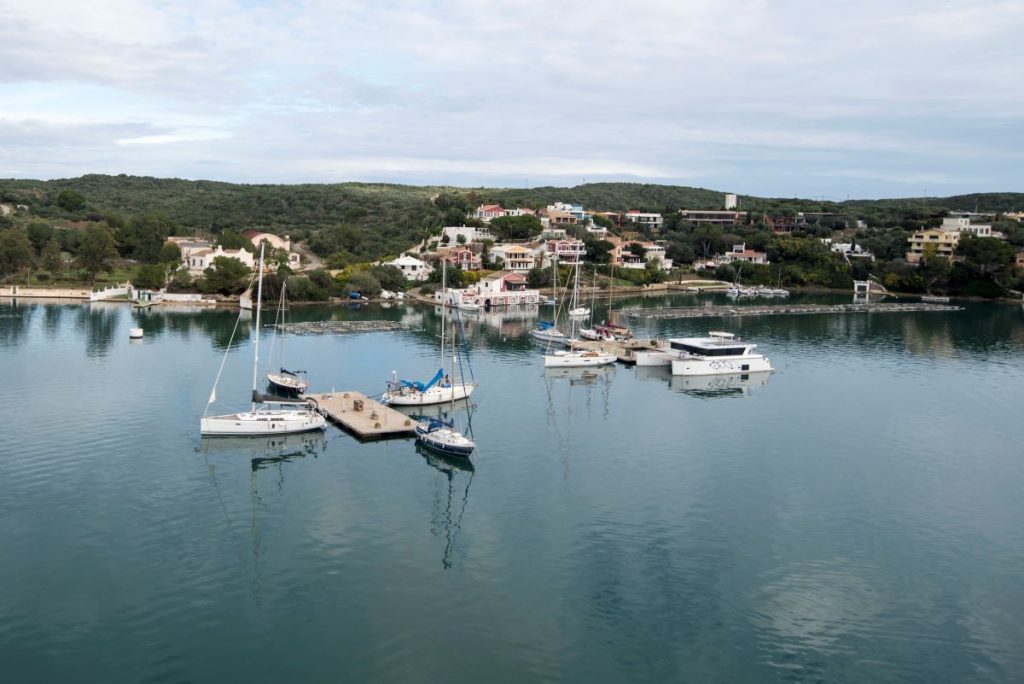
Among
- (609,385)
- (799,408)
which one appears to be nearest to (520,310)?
(609,385)

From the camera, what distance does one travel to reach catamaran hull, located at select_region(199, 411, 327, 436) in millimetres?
36406

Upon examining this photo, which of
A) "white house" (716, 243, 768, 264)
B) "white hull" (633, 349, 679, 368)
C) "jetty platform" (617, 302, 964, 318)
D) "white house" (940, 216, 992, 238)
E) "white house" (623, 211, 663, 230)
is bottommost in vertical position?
"white hull" (633, 349, 679, 368)

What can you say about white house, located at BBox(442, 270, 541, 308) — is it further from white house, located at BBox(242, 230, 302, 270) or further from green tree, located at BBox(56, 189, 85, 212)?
green tree, located at BBox(56, 189, 85, 212)

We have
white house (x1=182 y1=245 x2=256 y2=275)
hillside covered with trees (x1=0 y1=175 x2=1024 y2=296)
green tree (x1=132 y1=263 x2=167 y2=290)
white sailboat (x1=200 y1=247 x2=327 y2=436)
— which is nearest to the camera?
white sailboat (x1=200 y1=247 x2=327 y2=436)

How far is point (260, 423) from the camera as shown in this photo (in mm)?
36688

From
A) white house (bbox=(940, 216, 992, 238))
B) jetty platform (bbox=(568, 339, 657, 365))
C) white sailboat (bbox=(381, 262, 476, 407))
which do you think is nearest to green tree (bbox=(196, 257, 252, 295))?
jetty platform (bbox=(568, 339, 657, 365))

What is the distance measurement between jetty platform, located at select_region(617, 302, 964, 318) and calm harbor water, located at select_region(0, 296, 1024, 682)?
37903 mm

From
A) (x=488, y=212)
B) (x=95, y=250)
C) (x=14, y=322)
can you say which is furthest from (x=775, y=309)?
(x=95, y=250)

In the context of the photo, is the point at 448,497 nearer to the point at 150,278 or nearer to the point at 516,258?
the point at 150,278

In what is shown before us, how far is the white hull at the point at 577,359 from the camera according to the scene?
55188mm

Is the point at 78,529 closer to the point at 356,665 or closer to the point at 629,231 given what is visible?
the point at 356,665

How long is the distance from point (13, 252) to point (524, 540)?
83828 millimetres

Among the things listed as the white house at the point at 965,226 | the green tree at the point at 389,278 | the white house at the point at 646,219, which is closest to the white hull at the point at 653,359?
the green tree at the point at 389,278

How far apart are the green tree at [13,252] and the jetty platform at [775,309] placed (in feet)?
206
